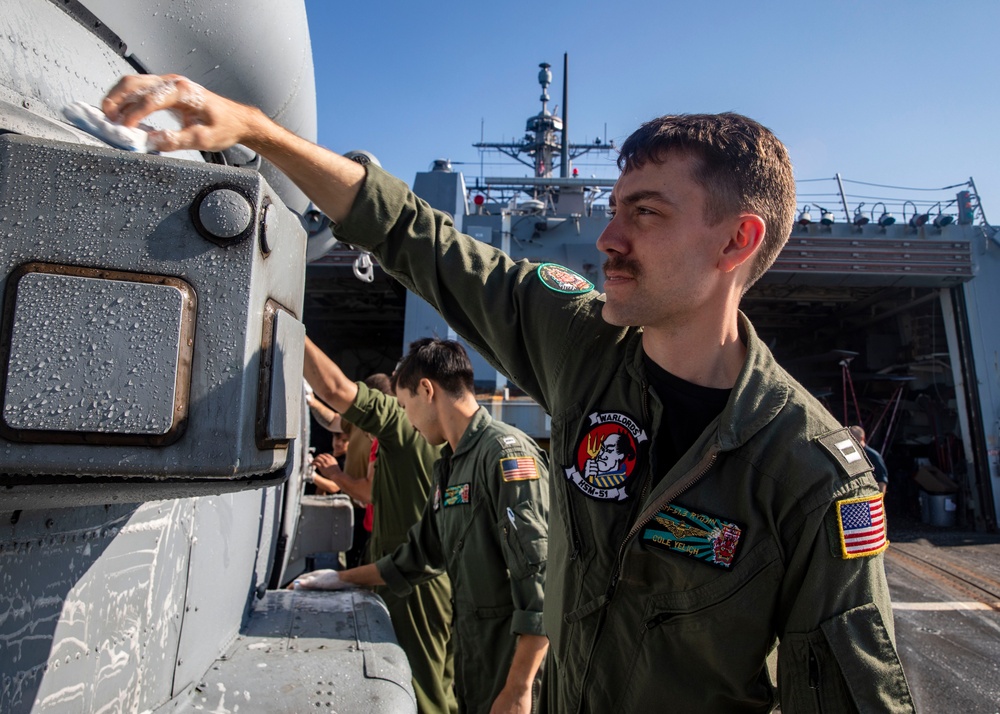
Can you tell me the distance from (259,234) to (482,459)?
68.3 inches

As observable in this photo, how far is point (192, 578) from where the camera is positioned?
4.83 ft

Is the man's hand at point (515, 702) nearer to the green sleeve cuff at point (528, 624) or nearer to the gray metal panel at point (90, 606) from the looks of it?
the green sleeve cuff at point (528, 624)

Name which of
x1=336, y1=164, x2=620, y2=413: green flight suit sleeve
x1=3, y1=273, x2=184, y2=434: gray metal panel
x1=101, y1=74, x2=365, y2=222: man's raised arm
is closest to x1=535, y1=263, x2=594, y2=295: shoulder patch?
x1=336, y1=164, x2=620, y2=413: green flight suit sleeve

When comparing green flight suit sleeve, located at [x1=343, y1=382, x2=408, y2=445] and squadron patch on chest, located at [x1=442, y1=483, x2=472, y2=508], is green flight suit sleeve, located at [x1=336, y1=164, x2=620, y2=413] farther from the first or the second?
green flight suit sleeve, located at [x1=343, y1=382, x2=408, y2=445]

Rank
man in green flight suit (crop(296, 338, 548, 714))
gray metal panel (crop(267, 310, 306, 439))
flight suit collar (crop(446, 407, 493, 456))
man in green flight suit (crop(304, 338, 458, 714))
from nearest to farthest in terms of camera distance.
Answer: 1. gray metal panel (crop(267, 310, 306, 439))
2. man in green flight suit (crop(296, 338, 548, 714))
3. flight suit collar (crop(446, 407, 493, 456))
4. man in green flight suit (crop(304, 338, 458, 714))

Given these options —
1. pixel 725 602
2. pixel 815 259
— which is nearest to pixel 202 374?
pixel 725 602

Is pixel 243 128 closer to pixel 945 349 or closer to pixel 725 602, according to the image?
pixel 725 602

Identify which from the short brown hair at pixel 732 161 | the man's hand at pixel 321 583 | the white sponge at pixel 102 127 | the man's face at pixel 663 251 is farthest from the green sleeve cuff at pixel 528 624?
the white sponge at pixel 102 127

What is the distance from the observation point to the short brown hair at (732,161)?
52.7 inches

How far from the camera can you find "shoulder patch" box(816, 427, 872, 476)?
3.98 ft

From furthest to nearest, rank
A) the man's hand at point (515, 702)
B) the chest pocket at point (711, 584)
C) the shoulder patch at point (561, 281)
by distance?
the man's hand at point (515, 702) < the shoulder patch at point (561, 281) < the chest pocket at point (711, 584)

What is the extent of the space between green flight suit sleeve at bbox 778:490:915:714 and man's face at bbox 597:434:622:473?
0.36 m

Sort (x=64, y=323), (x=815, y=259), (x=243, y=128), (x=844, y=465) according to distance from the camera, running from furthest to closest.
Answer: (x=815, y=259)
(x=844, y=465)
(x=243, y=128)
(x=64, y=323)

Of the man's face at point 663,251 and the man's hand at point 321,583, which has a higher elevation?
the man's face at point 663,251
